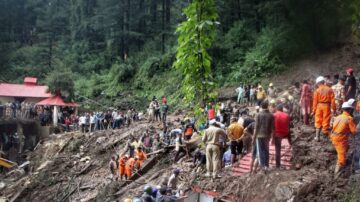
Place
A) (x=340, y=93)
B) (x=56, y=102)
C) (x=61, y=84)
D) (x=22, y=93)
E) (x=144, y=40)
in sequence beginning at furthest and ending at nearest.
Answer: (x=144, y=40), (x=22, y=93), (x=61, y=84), (x=56, y=102), (x=340, y=93)

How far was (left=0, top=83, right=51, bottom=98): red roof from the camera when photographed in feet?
131

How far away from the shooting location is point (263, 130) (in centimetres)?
1031

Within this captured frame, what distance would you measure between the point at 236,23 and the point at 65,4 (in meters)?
39.5

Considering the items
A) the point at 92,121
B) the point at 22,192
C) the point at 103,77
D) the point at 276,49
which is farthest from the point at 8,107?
the point at 276,49

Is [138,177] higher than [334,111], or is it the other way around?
[334,111]

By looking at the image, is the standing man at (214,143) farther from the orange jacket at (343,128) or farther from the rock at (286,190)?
the orange jacket at (343,128)

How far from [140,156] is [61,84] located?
20491 mm

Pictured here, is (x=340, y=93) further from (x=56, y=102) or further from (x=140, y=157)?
(x=56, y=102)

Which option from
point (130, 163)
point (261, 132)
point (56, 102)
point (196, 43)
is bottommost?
point (130, 163)

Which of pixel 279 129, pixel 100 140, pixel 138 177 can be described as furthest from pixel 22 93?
pixel 279 129

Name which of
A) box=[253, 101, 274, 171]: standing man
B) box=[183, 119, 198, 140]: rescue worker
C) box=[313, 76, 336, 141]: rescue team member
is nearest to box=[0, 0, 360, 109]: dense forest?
box=[183, 119, 198, 140]: rescue worker

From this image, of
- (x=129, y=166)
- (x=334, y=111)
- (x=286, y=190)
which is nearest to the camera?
(x=286, y=190)

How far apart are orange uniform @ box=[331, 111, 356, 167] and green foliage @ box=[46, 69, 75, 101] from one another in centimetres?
3060

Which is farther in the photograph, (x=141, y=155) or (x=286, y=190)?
(x=141, y=155)
